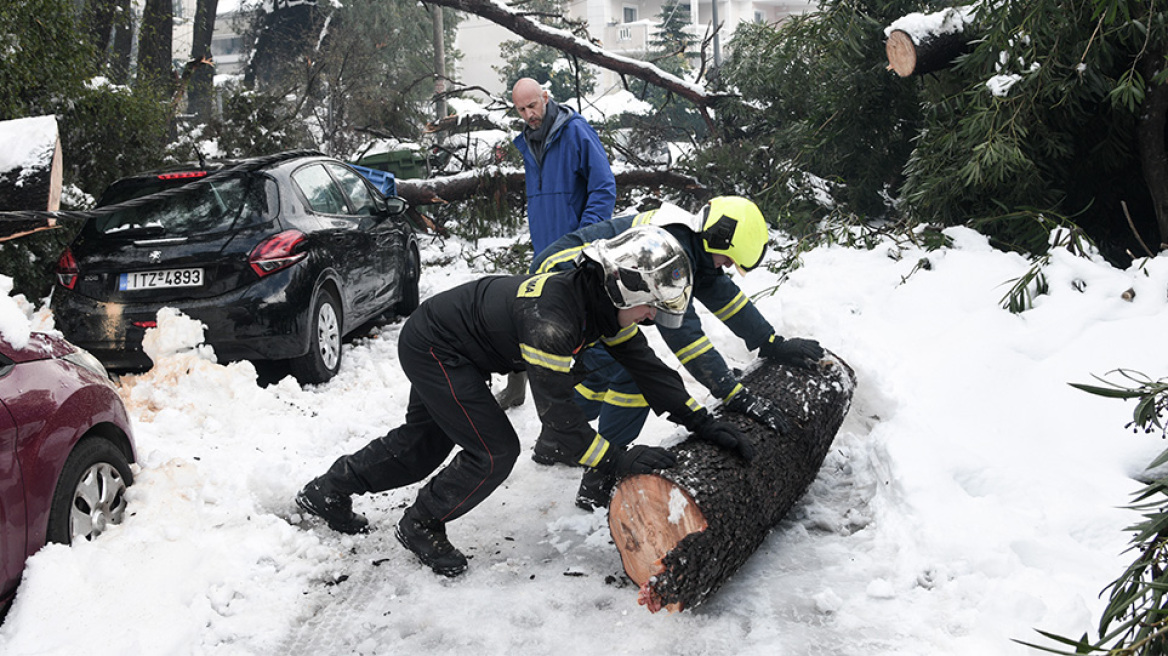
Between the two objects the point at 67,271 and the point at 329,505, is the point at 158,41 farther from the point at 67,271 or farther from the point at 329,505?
the point at 329,505

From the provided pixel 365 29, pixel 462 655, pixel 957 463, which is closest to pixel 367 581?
pixel 462 655

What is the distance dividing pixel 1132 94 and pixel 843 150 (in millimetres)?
3005

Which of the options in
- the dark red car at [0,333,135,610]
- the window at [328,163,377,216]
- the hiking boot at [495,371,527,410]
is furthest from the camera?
the window at [328,163,377,216]

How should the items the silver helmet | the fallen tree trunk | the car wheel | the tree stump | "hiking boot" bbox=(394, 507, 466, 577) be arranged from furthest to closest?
the car wheel → the fallen tree trunk → "hiking boot" bbox=(394, 507, 466, 577) → the tree stump → the silver helmet

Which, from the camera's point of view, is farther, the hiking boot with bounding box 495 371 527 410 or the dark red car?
the hiking boot with bounding box 495 371 527 410

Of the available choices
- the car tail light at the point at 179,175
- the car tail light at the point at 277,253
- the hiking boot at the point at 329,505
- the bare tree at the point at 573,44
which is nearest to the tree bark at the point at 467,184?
the bare tree at the point at 573,44

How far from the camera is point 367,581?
3.60 metres

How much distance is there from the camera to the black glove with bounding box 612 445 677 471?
3.20 m

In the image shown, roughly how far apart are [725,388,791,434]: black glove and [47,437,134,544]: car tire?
8.52 ft

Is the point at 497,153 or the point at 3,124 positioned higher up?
the point at 3,124

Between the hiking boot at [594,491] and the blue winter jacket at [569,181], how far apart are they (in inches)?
63.9

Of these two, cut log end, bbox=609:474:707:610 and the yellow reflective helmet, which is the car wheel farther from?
cut log end, bbox=609:474:707:610

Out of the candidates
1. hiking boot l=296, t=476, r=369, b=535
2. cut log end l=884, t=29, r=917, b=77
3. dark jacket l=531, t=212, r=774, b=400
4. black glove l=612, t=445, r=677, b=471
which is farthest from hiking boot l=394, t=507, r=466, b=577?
cut log end l=884, t=29, r=917, b=77

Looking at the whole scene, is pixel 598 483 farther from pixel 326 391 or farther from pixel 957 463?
pixel 326 391
